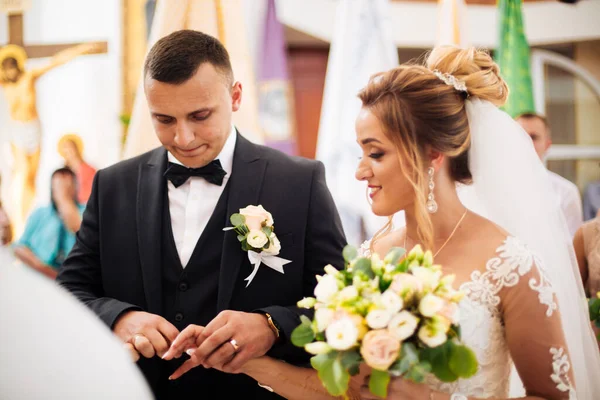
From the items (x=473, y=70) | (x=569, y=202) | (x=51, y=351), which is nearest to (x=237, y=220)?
(x=473, y=70)

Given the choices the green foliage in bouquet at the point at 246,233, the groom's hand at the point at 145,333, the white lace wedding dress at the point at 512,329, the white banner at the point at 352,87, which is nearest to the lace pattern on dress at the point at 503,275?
the white lace wedding dress at the point at 512,329

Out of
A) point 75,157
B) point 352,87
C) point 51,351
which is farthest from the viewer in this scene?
point 75,157

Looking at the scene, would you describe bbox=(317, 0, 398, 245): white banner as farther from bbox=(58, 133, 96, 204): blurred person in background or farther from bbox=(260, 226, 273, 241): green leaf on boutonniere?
bbox=(58, 133, 96, 204): blurred person in background

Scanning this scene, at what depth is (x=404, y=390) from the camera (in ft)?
5.30

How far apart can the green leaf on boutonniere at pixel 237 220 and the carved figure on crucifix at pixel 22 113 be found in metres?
3.38

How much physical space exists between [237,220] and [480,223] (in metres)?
0.71

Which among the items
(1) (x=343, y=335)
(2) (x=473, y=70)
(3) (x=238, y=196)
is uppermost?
(2) (x=473, y=70)

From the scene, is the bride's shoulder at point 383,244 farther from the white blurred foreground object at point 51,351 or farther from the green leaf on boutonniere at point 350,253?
the white blurred foreground object at point 51,351

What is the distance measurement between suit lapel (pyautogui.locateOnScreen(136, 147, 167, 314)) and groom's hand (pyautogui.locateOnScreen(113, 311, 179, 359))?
0.43 feet

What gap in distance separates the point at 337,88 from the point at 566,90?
141 inches

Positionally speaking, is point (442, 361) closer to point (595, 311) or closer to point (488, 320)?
point (488, 320)

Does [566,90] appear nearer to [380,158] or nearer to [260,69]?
[260,69]

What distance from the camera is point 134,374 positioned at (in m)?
0.71

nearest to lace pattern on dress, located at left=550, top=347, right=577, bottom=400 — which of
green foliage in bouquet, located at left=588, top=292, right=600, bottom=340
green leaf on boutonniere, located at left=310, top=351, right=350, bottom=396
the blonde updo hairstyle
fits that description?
the blonde updo hairstyle
